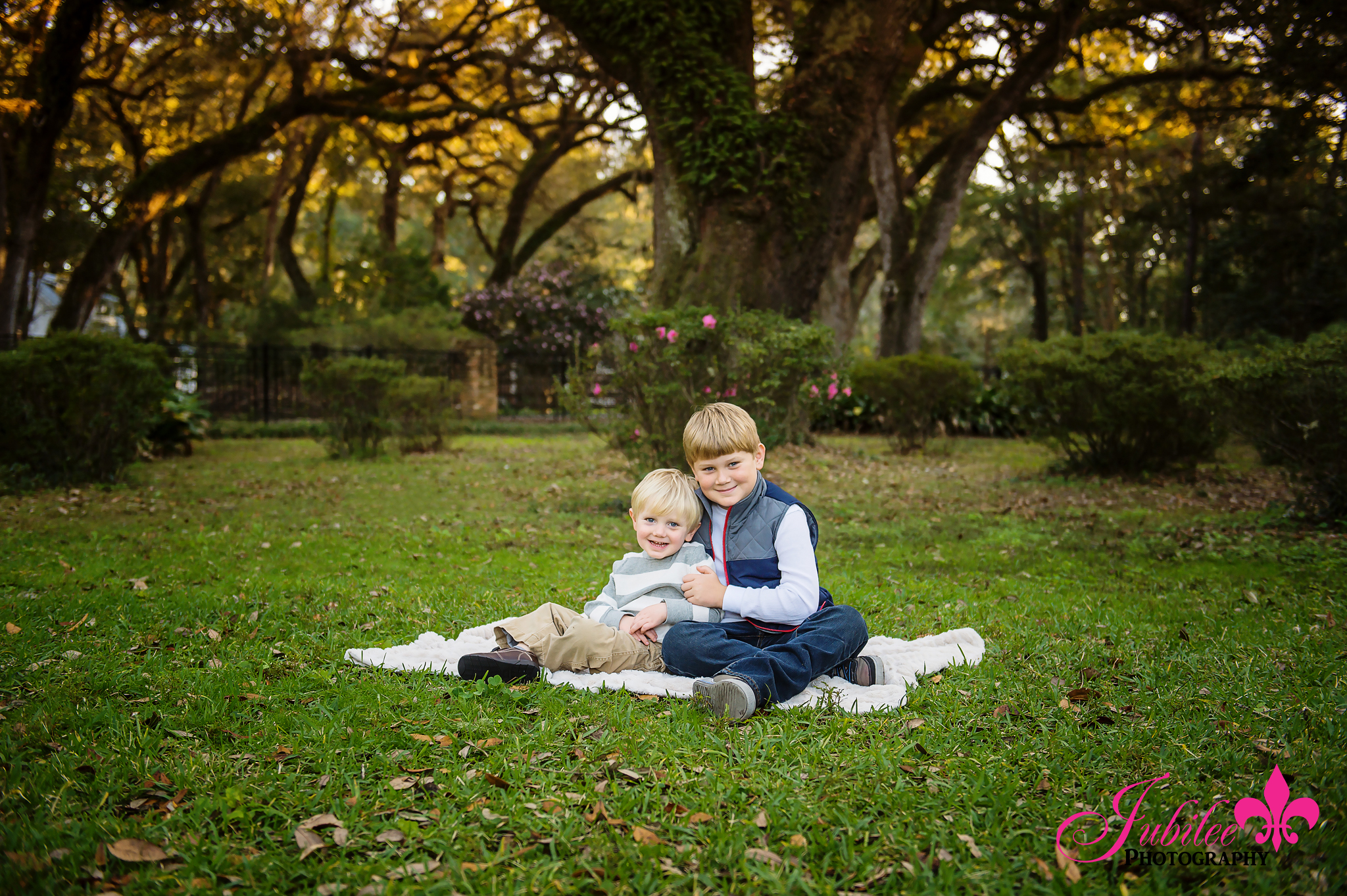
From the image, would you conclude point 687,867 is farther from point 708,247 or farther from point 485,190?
point 485,190

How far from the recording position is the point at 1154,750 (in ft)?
8.83

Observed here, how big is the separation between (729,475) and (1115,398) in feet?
25.7

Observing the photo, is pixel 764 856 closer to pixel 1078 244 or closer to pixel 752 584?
pixel 752 584

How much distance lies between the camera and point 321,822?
2.29 meters

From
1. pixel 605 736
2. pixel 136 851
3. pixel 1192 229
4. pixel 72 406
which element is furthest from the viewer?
pixel 1192 229

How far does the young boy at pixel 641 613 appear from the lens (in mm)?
3523

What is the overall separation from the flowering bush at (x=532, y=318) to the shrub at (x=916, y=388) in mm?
11061

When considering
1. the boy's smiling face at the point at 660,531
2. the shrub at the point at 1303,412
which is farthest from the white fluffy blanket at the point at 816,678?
the shrub at the point at 1303,412

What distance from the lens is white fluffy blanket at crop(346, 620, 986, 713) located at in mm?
3260

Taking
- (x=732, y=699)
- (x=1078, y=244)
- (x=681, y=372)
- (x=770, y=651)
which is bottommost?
(x=732, y=699)

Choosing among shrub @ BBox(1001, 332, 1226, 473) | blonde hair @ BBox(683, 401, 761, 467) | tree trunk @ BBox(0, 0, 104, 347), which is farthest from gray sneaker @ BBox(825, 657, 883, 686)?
tree trunk @ BBox(0, 0, 104, 347)

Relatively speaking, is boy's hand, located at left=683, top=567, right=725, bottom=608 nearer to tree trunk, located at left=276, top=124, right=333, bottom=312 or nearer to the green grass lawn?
the green grass lawn

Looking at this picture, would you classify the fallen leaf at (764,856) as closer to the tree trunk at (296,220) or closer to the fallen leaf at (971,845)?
the fallen leaf at (971,845)

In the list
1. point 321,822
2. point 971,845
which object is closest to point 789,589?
point 971,845
